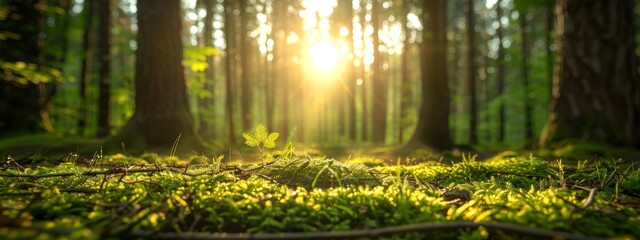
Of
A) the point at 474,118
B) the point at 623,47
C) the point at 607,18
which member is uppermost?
the point at 607,18

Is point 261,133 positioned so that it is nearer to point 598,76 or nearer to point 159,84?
point 159,84

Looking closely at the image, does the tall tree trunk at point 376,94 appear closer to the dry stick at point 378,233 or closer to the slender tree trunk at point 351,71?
the slender tree trunk at point 351,71

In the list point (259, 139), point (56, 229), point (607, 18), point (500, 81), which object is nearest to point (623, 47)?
point (607, 18)

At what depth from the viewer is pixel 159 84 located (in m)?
6.57

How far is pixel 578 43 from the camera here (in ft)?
Answer: 19.7

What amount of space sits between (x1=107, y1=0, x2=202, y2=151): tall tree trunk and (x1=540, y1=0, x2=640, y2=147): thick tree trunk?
6.38 meters

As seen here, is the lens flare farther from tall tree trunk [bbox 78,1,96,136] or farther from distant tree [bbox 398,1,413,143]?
tall tree trunk [bbox 78,1,96,136]

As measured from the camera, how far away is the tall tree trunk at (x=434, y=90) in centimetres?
823

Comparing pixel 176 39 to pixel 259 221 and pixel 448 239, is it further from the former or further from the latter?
pixel 448 239

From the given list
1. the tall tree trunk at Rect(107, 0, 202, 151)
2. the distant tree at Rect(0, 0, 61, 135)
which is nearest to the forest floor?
the tall tree trunk at Rect(107, 0, 202, 151)

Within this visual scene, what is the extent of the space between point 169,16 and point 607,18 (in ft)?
24.5

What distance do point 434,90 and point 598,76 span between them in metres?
3.11

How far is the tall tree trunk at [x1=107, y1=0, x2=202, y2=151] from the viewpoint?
21.2 feet

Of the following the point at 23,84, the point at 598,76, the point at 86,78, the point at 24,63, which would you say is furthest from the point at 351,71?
the point at 598,76
